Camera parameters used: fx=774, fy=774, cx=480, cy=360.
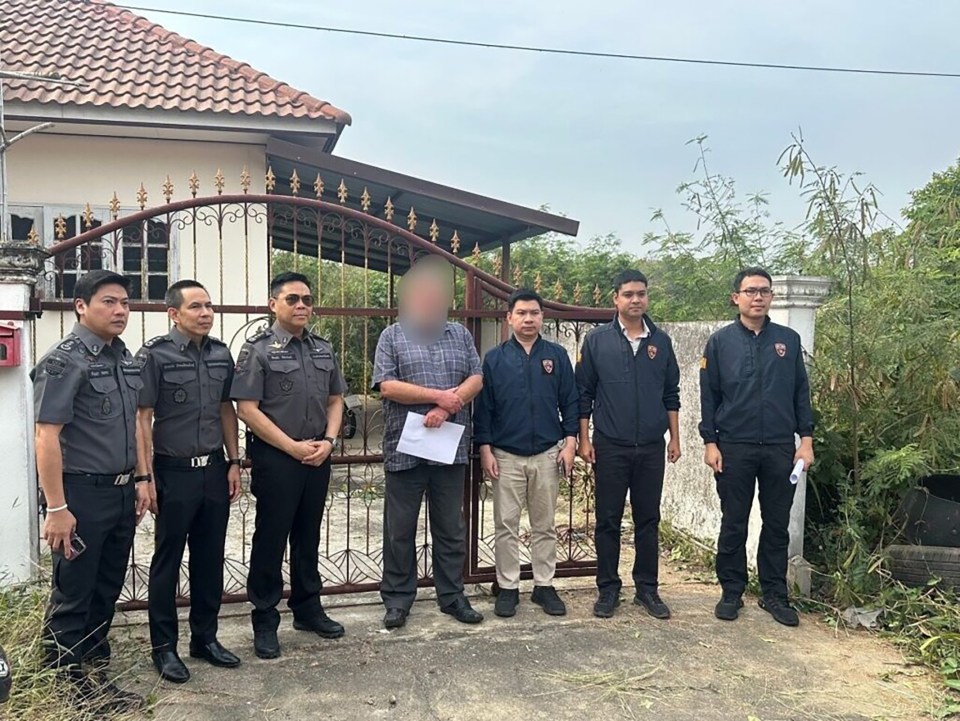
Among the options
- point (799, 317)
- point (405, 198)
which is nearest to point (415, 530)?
point (799, 317)

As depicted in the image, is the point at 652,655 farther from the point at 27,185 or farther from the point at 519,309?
the point at 27,185

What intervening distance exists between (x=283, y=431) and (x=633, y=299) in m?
1.98

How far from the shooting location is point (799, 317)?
15.3ft

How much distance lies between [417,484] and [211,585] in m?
1.12

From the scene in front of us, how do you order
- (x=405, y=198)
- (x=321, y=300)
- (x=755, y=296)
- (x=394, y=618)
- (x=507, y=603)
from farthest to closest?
(x=405, y=198) < (x=321, y=300) < (x=507, y=603) < (x=755, y=296) < (x=394, y=618)

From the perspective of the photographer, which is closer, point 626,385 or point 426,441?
point 426,441

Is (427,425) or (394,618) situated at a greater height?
(427,425)

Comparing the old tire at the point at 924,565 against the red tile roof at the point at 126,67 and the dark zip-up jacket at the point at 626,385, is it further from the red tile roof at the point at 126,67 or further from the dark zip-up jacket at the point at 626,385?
the red tile roof at the point at 126,67

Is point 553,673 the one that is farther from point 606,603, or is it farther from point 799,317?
point 799,317

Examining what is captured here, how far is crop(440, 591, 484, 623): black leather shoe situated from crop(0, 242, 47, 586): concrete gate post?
2081mm

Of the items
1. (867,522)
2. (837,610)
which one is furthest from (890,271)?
(837,610)

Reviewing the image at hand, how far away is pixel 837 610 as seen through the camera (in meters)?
4.40

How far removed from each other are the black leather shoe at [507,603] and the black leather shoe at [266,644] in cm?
121

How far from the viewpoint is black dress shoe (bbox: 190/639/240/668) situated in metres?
3.61
